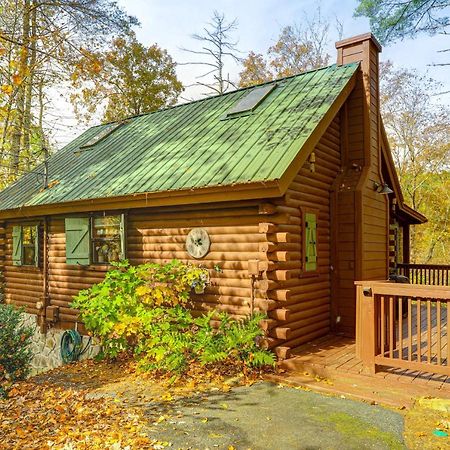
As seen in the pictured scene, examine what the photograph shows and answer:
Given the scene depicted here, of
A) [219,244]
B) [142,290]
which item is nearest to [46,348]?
[142,290]

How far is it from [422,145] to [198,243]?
19576 millimetres

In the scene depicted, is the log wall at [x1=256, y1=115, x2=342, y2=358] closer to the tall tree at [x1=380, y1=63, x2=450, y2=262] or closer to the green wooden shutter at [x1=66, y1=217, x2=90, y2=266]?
the green wooden shutter at [x1=66, y1=217, x2=90, y2=266]

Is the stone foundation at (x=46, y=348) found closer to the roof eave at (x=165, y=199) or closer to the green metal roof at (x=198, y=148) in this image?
the roof eave at (x=165, y=199)

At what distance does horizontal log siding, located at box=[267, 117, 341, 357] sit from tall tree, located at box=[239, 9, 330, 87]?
16801 mm

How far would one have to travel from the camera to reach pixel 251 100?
9844 mm

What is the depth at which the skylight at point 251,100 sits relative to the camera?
9.48 metres

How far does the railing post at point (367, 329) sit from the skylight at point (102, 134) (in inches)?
404

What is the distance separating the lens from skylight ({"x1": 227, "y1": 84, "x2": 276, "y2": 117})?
31.1 feet

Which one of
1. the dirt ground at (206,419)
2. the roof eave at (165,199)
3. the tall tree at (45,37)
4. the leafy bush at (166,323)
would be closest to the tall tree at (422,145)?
the tall tree at (45,37)

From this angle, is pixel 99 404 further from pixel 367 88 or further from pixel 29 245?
pixel 367 88

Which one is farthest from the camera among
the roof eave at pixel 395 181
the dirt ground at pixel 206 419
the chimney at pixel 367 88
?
the roof eave at pixel 395 181

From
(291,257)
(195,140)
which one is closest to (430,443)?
(291,257)

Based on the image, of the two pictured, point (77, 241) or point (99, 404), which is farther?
point (77, 241)

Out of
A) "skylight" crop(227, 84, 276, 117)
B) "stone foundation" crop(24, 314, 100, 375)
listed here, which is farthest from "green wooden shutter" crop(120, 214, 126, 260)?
"skylight" crop(227, 84, 276, 117)
